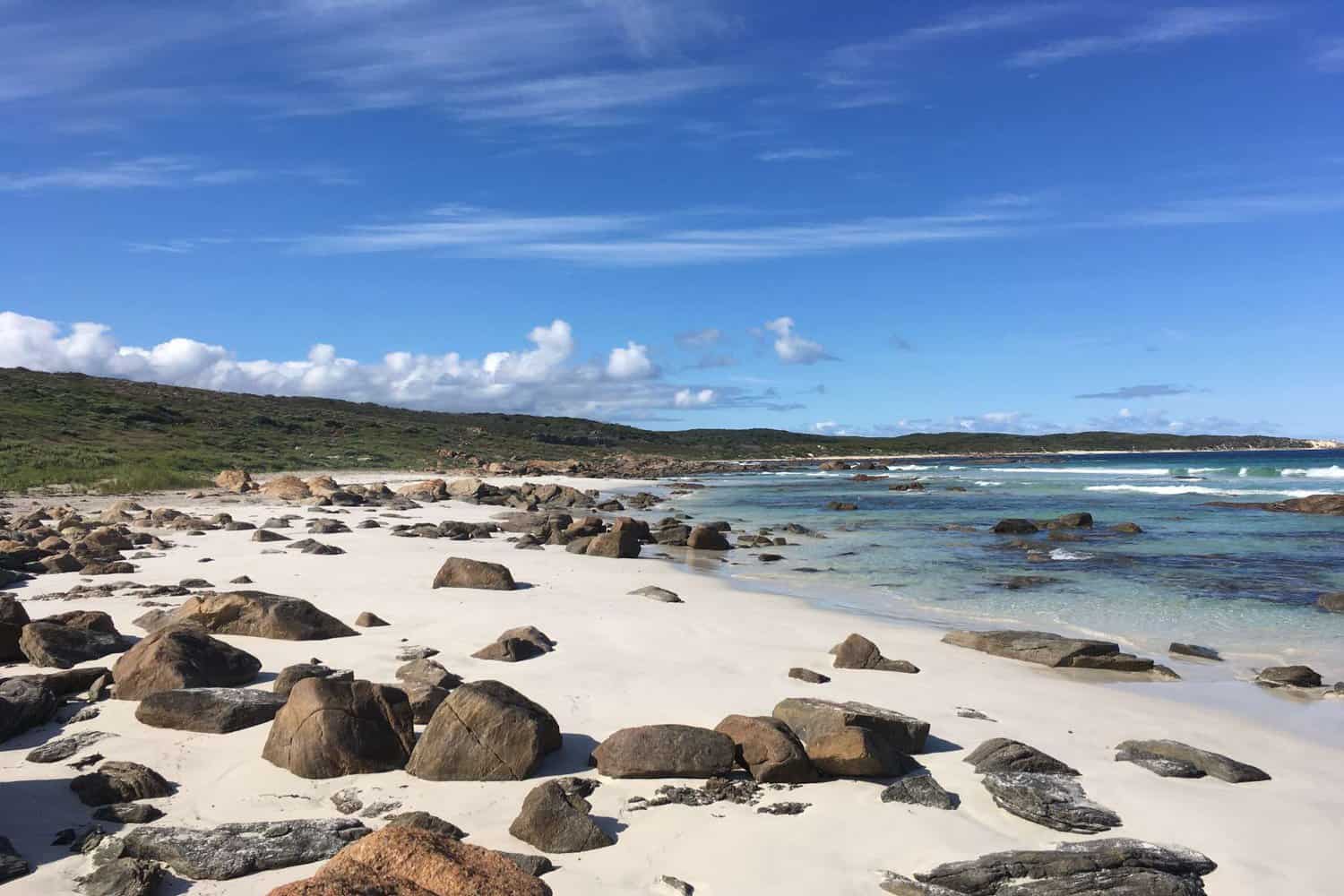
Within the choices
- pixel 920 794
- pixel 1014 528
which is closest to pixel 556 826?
pixel 920 794

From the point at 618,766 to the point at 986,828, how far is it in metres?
2.44

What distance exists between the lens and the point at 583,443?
4183 inches

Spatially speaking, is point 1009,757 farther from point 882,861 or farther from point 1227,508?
point 1227,508

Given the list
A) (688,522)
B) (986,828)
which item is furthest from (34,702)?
(688,522)

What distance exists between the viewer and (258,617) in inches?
371

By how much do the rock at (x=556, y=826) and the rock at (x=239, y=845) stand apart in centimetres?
92

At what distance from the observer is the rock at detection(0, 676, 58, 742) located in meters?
6.23

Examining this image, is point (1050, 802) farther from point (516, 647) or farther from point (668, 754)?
point (516, 647)

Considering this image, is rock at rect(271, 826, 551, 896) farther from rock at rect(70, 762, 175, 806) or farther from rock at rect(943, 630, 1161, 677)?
rock at rect(943, 630, 1161, 677)

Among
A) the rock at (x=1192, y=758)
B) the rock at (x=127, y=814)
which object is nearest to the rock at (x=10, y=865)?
the rock at (x=127, y=814)

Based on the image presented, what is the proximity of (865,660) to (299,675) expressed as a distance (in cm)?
582

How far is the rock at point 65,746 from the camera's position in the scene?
590cm

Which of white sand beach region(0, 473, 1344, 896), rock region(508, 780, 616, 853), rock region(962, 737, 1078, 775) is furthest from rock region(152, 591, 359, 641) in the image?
rock region(962, 737, 1078, 775)

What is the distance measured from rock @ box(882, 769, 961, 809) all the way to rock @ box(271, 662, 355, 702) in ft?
14.3
